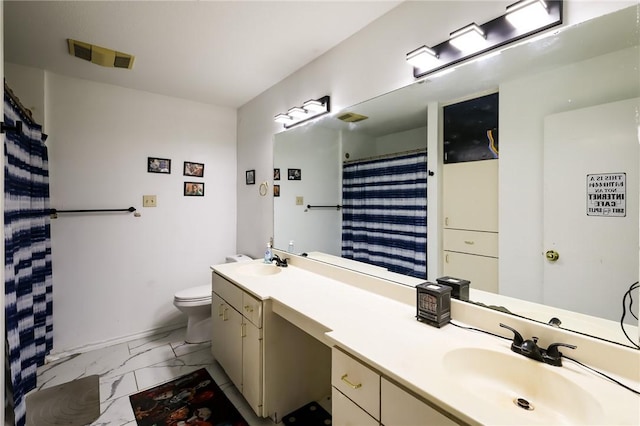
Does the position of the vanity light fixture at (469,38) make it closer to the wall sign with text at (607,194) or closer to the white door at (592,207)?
the white door at (592,207)

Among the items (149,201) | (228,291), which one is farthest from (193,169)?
(228,291)

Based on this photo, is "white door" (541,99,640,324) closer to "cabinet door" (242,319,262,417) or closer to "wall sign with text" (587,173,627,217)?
"wall sign with text" (587,173,627,217)

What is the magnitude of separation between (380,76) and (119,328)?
3.03 metres

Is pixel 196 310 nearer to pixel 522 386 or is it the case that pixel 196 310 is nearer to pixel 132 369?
pixel 132 369

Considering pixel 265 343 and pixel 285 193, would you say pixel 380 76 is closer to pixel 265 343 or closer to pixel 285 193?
pixel 285 193

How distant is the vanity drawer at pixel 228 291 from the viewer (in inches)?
69.5

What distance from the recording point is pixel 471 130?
1.24 meters

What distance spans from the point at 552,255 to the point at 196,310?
2557 millimetres

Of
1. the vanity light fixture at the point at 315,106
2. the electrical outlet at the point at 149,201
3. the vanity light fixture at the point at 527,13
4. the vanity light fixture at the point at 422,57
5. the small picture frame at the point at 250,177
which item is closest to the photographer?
the vanity light fixture at the point at 527,13

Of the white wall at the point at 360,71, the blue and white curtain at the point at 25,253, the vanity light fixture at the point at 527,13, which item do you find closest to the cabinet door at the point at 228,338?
the white wall at the point at 360,71

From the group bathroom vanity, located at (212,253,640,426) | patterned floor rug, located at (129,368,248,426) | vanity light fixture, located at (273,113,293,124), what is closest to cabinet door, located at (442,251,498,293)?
bathroom vanity, located at (212,253,640,426)

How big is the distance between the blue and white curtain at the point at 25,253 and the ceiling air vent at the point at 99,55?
530mm

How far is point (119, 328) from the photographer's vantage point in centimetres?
256

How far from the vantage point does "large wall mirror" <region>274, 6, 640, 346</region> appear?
883 mm
